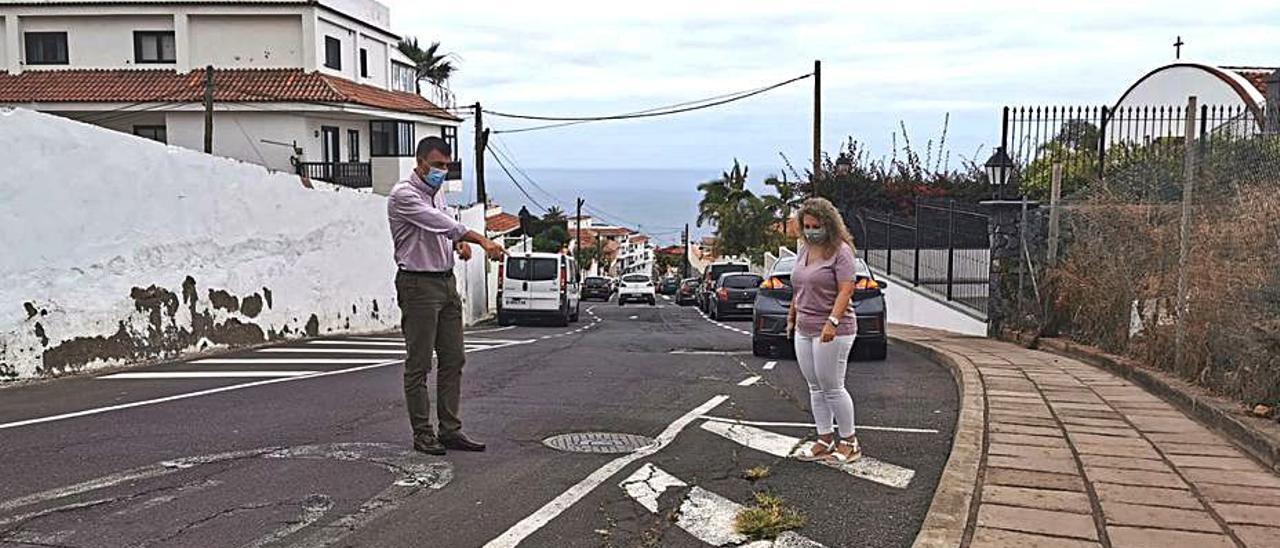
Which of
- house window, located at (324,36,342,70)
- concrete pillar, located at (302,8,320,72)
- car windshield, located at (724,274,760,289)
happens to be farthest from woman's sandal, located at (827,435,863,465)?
house window, located at (324,36,342,70)

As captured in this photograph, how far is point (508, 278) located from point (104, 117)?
18.5 metres

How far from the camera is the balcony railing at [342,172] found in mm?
37469

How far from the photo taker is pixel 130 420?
7.87 m

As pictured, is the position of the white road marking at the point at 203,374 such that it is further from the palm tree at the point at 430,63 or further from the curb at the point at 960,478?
the palm tree at the point at 430,63

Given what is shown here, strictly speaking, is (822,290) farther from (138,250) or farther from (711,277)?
(711,277)

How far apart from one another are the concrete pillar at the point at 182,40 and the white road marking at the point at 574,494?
35209 mm

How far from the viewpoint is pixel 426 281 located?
6.81 metres

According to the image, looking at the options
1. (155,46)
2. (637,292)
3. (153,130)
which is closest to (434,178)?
(153,130)

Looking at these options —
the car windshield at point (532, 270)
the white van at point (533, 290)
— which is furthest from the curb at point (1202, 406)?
the car windshield at point (532, 270)

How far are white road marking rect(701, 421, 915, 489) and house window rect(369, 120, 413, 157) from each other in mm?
35191

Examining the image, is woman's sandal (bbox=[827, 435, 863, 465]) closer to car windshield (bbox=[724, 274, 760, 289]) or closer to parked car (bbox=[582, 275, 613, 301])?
car windshield (bbox=[724, 274, 760, 289])

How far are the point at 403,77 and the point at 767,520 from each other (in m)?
45.7

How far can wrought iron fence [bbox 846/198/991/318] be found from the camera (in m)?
17.1

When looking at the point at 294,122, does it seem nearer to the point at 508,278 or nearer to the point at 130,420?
the point at 508,278
